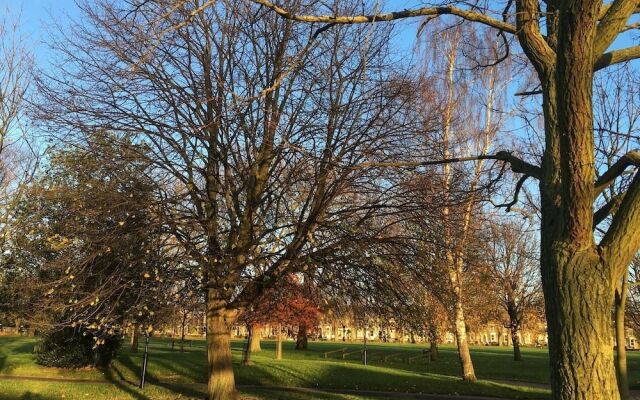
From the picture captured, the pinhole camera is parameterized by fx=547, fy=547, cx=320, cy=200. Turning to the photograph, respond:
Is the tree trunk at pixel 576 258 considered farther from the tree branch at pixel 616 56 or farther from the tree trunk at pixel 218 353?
the tree trunk at pixel 218 353

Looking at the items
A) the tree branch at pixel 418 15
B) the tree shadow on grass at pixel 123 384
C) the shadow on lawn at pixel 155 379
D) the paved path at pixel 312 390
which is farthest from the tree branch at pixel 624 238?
the tree shadow on grass at pixel 123 384

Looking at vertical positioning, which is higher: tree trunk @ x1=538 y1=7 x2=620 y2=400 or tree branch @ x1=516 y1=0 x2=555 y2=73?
tree branch @ x1=516 y1=0 x2=555 y2=73

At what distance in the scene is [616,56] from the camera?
535cm

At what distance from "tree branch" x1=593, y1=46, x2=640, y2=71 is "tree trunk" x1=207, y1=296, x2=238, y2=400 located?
308 inches

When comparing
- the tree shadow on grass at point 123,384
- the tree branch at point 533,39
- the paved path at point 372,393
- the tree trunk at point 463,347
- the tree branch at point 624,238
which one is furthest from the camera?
the tree trunk at point 463,347

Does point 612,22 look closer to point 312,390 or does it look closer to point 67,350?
point 312,390

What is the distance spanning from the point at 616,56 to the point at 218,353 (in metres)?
8.69

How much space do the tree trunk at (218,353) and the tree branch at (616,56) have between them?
7812 mm

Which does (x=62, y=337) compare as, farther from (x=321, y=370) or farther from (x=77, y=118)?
(x=77, y=118)

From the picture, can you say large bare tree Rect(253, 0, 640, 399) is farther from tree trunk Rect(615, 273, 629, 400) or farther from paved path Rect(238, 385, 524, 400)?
paved path Rect(238, 385, 524, 400)

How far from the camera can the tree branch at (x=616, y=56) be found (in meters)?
5.30

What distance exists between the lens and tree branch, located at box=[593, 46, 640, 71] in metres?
5.30

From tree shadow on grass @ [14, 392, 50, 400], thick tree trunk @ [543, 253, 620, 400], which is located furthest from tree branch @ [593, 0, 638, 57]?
tree shadow on grass @ [14, 392, 50, 400]

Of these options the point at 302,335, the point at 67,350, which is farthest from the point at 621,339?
the point at 302,335
